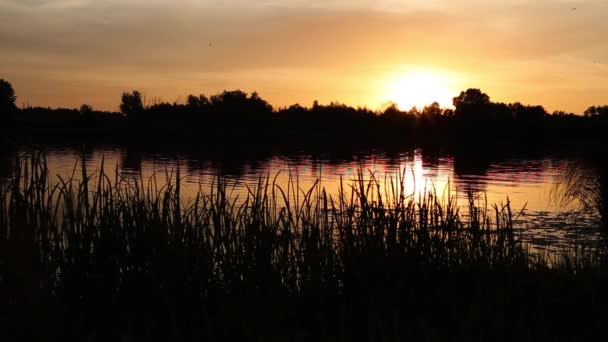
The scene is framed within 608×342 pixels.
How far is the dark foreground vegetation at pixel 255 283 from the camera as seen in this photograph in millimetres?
6715

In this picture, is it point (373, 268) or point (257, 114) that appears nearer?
point (373, 268)

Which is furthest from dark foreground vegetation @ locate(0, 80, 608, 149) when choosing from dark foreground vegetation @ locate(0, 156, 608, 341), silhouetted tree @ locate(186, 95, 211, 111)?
dark foreground vegetation @ locate(0, 156, 608, 341)

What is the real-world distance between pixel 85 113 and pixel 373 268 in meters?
106

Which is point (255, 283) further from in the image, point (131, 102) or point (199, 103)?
point (199, 103)

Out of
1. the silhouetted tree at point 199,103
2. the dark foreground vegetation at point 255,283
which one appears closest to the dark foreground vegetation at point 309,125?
the silhouetted tree at point 199,103

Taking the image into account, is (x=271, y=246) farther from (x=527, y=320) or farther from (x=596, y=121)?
(x=596, y=121)

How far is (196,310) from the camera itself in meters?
7.58

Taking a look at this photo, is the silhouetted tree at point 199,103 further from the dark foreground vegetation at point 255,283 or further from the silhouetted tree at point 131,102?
the dark foreground vegetation at point 255,283

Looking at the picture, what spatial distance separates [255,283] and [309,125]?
116095 mm

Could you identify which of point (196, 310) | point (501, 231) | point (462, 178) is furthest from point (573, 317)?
point (462, 178)

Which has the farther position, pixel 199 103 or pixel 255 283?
pixel 199 103

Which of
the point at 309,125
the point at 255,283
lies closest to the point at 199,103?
the point at 309,125

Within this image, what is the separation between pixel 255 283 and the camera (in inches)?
322

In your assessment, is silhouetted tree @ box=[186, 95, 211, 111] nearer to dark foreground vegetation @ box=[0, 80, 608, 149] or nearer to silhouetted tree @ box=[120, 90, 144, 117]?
dark foreground vegetation @ box=[0, 80, 608, 149]
